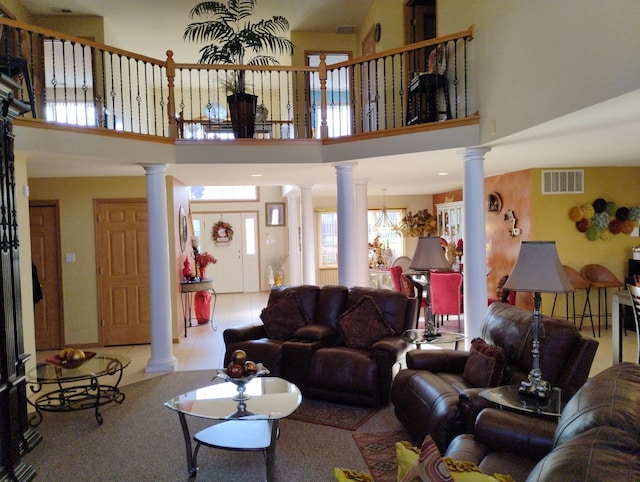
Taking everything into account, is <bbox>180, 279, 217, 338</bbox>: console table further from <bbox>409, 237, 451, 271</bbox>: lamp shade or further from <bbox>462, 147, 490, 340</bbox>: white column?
<bbox>462, 147, 490, 340</bbox>: white column

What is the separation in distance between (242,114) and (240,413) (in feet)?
12.5

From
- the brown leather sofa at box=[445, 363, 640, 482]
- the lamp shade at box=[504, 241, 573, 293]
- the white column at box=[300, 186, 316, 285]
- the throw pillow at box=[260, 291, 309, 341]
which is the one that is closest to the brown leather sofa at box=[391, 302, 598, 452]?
the brown leather sofa at box=[445, 363, 640, 482]

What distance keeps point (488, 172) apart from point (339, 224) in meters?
2.67

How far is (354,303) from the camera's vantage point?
479 centimetres

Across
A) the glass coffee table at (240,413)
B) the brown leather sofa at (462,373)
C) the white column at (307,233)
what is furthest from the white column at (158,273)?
the white column at (307,233)

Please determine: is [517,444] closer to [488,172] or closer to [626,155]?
[626,155]

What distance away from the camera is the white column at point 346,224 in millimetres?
5797

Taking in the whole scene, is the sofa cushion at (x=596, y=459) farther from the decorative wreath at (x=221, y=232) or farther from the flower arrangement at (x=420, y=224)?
the decorative wreath at (x=221, y=232)

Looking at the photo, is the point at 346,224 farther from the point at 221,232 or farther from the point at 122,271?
the point at 221,232

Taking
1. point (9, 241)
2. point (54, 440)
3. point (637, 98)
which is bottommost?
point (54, 440)

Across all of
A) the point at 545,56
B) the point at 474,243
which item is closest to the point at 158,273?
the point at 474,243

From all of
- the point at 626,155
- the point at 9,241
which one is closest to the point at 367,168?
the point at 626,155

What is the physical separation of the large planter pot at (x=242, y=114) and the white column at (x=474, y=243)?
8.25ft

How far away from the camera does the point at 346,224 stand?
5895mm
